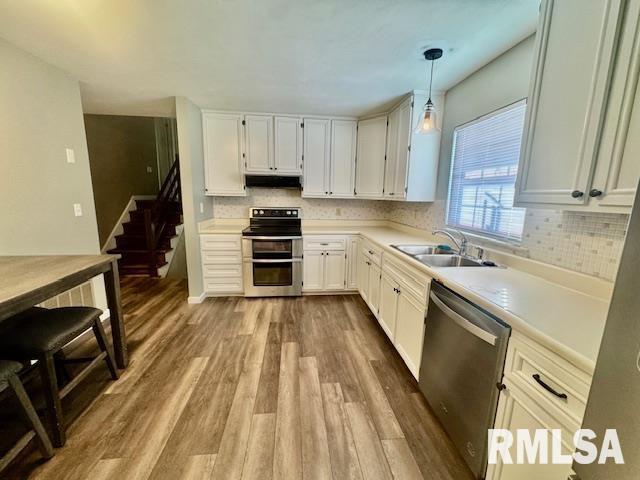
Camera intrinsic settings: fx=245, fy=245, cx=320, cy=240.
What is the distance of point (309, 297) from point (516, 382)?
2.65 metres

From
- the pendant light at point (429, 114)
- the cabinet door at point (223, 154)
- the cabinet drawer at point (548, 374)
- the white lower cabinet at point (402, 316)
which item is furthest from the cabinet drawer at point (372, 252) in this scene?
the cabinet door at point (223, 154)

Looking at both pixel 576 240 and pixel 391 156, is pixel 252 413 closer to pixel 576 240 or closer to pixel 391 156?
pixel 576 240

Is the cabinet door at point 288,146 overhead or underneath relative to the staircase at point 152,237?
overhead

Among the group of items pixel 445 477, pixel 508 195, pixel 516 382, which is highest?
pixel 508 195

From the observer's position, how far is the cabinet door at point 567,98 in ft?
3.26

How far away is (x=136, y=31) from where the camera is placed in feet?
5.45

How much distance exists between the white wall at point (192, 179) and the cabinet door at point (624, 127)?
10.9ft

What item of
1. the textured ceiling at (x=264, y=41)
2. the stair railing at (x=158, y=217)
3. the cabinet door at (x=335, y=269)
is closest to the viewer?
the textured ceiling at (x=264, y=41)

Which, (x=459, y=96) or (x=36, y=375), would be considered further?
(x=459, y=96)

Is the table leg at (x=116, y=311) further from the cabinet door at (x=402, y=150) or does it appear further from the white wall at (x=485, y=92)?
the white wall at (x=485, y=92)

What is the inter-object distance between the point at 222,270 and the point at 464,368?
9.64ft

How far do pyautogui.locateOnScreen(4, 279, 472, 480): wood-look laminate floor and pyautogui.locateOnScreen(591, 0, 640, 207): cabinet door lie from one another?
1505 millimetres

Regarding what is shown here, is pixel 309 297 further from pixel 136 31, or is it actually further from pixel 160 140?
pixel 160 140

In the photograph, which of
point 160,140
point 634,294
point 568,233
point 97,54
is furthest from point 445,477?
point 160,140
